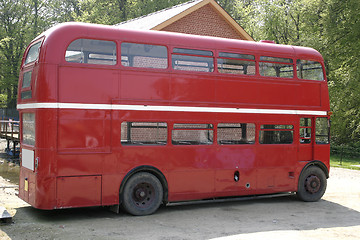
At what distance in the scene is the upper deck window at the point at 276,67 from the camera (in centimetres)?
1289

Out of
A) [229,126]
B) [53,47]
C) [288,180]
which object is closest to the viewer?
[53,47]

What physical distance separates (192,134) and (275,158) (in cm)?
280

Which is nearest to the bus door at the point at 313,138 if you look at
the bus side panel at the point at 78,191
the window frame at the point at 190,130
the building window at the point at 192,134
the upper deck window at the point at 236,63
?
the upper deck window at the point at 236,63

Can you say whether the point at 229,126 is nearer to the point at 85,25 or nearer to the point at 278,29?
the point at 85,25

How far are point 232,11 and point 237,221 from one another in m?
48.2

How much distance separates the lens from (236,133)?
12.6 meters

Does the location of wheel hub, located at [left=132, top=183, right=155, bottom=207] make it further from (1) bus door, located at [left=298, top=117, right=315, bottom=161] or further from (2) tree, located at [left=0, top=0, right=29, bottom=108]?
(2) tree, located at [left=0, top=0, right=29, bottom=108]

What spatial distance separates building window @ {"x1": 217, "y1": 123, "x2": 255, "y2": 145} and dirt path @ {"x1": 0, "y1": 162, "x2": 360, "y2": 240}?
5.69 feet

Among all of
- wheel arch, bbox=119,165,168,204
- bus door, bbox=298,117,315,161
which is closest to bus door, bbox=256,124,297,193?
bus door, bbox=298,117,315,161

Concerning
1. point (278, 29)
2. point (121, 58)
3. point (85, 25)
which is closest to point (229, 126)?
point (121, 58)

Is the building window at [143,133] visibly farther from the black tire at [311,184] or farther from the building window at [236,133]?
the black tire at [311,184]

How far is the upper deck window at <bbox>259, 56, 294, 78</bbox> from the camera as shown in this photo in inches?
508

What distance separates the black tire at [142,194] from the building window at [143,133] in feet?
2.53

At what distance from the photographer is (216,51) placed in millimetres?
12117
